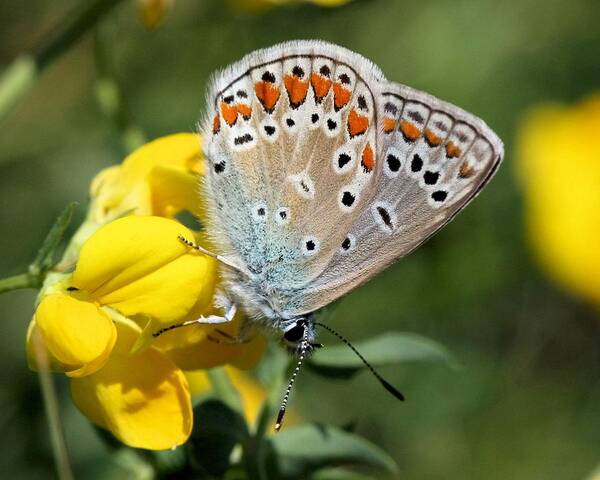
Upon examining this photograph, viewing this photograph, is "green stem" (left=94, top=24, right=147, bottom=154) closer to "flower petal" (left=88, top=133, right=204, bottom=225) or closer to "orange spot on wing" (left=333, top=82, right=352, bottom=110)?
"flower petal" (left=88, top=133, right=204, bottom=225)

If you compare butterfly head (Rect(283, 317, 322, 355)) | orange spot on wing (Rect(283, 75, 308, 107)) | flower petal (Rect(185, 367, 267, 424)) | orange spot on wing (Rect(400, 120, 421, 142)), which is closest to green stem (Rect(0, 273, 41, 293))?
butterfly head (Rect(283, 317, 322, 355))

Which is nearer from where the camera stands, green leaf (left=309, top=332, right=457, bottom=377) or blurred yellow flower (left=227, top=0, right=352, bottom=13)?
green leaf (left=309, top=332, right=457, bottom=377)

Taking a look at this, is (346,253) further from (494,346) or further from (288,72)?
(494,346)

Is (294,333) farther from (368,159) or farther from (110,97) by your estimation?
(110,97)

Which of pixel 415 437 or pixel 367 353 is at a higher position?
pixel 367 353

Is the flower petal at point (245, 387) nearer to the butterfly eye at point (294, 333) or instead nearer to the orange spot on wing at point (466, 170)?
the butterfly eye at point (294, 333)

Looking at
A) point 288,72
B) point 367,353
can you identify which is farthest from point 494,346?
point 288,72

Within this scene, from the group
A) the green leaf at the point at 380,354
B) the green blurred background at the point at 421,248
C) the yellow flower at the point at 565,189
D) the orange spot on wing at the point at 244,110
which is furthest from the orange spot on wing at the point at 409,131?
the yellow flower at the point at 565,189
